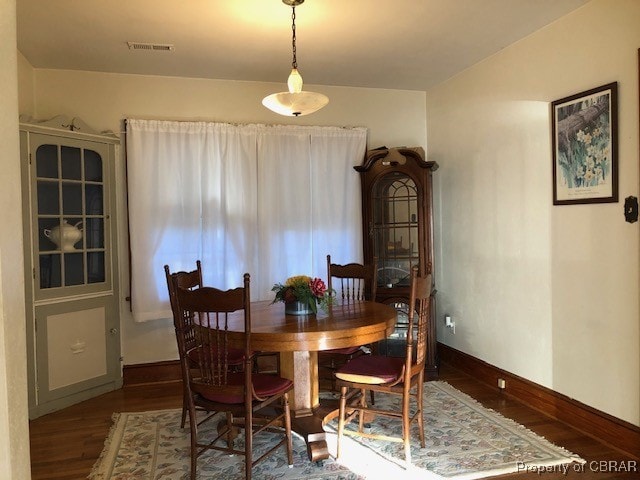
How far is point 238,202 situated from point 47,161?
1.50 m

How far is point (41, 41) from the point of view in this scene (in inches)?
131

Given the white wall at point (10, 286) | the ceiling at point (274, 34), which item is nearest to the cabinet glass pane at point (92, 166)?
the ceiling at point (274, 34)

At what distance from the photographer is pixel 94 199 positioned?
12.7 ft

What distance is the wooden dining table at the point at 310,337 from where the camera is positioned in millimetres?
2369

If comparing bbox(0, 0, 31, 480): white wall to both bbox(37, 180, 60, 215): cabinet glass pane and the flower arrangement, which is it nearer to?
the flower arrangement

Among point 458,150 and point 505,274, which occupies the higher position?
point 458,150

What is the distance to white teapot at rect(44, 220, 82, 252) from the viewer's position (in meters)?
3.60

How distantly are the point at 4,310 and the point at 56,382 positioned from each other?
285 cm

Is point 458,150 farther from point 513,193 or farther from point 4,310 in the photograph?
point 4,310

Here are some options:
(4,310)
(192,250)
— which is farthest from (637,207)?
(192,250)

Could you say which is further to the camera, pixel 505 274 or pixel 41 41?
pixel 505 274

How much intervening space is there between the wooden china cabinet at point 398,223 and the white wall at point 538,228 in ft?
1.16

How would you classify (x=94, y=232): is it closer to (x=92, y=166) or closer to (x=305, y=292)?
(x=92, y=166)

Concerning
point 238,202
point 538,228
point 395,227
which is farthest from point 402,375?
point 238,202
